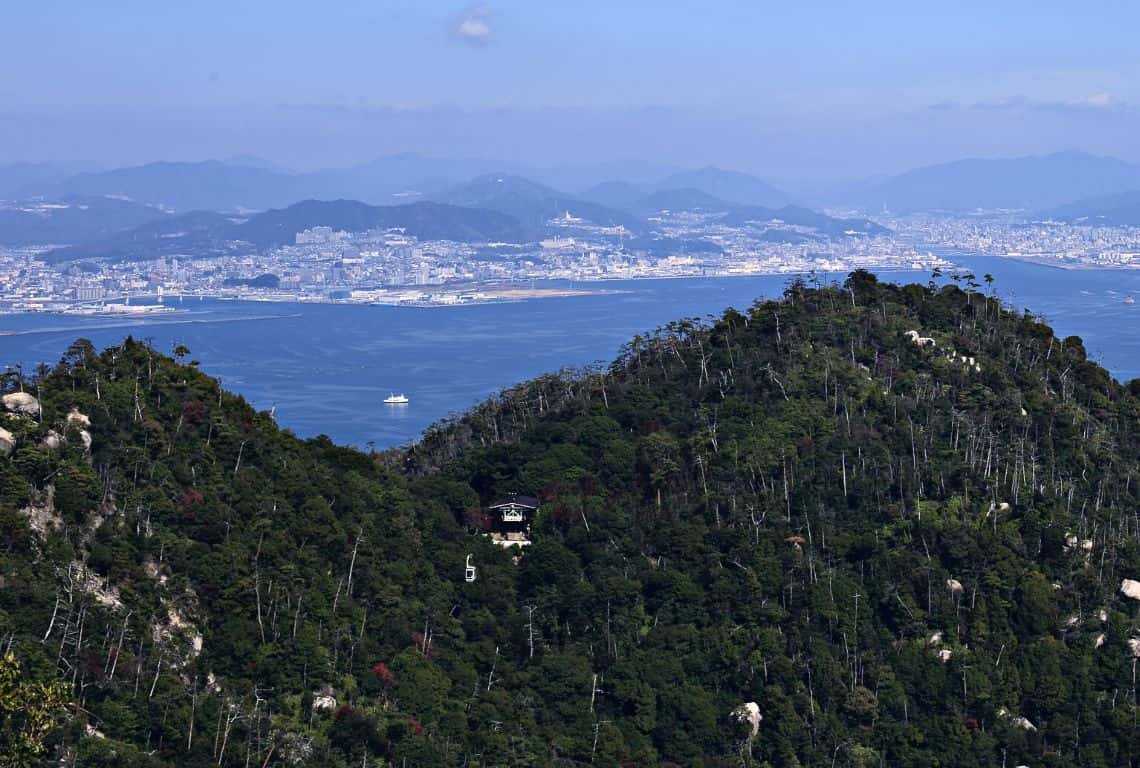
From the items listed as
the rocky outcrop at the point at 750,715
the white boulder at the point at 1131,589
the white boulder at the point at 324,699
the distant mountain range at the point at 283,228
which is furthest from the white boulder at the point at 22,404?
the distant mountain range at the point at 283,228

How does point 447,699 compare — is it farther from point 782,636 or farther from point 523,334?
point 523,334

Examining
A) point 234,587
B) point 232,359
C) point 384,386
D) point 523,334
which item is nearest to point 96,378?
point 234,587

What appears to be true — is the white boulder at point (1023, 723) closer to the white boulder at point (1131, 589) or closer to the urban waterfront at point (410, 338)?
the white boulder at point (1131, 589)

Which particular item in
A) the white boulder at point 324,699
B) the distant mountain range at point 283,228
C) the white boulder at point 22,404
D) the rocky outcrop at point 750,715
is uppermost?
the distant mountain range at point 283,228

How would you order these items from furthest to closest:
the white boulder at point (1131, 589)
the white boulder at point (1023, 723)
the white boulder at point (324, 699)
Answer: the white boulder at point (1131, 589)
the white boulder at point (1023, 723)
the white boulder at point (324, 699)

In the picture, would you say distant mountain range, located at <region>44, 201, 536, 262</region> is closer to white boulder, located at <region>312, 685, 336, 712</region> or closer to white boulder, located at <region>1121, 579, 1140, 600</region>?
white boulder, located at <region>312, 685, 336, 712</region>

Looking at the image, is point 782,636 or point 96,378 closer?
point 782,636

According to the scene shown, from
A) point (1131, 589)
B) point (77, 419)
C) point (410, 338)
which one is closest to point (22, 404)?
point (77, 419)
